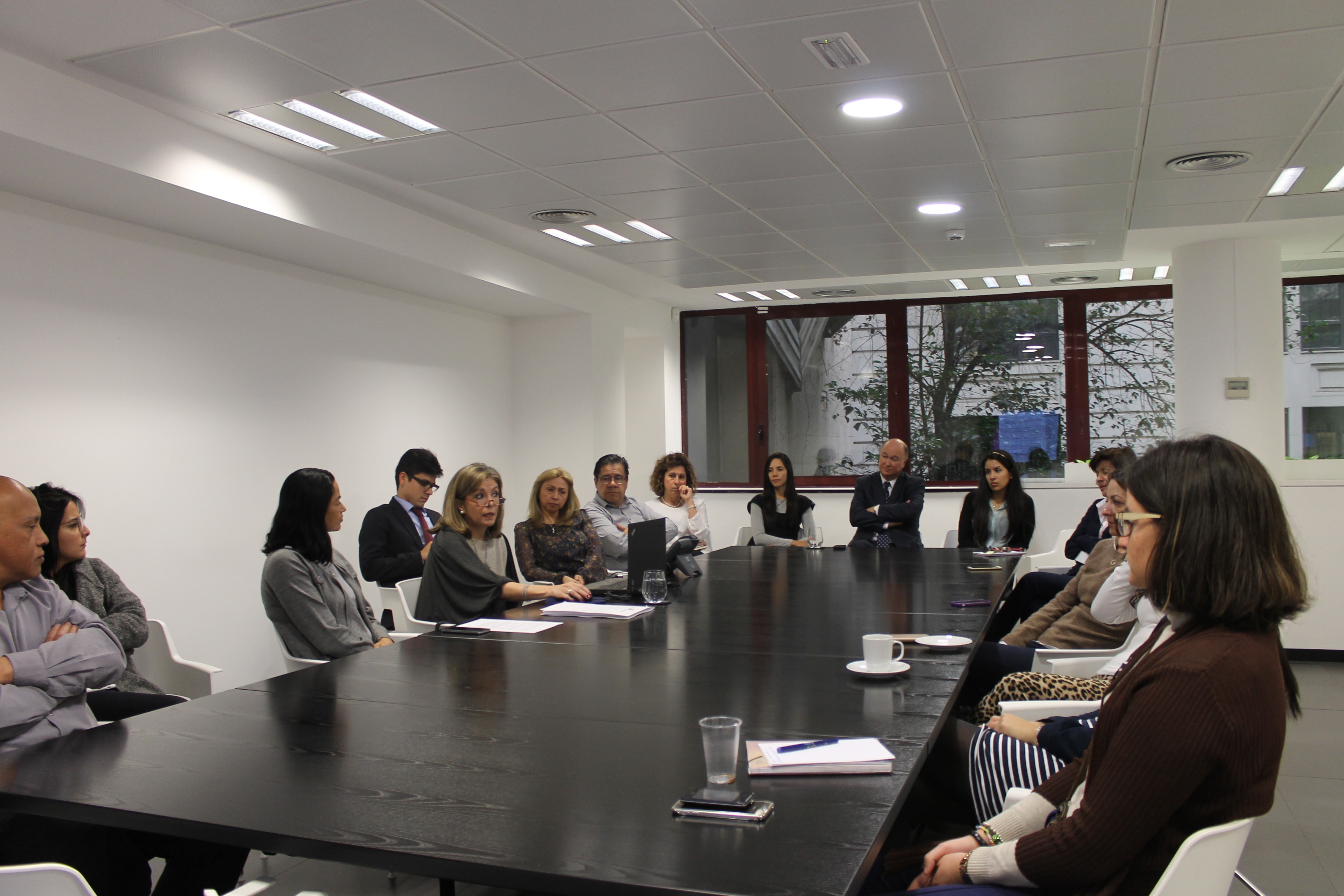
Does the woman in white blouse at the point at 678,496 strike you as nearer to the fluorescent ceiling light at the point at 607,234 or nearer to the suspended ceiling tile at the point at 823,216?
the fluorescent ceiling light at the point at 607,234

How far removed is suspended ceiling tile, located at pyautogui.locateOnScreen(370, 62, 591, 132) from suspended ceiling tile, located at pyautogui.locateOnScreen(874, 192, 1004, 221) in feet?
7.19

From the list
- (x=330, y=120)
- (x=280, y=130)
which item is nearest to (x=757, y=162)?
(x=330, y=120)

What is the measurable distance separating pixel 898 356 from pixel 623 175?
4990mm

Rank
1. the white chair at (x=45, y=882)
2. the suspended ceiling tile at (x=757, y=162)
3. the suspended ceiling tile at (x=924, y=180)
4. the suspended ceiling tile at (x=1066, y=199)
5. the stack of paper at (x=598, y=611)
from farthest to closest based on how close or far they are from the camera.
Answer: the suspended ceiling tile at (x=1066, y=199)
the suspended ceiling tile at (x=924, y=180)
the suspended ceiling tile at (x=757, y=162)
the stack of paper at (x=598, y=611)
the white chair at (x=45, y=882)

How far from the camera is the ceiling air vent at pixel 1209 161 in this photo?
14.9 ft

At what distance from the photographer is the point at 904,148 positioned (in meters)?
4.34

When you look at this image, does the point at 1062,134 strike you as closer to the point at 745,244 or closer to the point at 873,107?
the point at 873,107

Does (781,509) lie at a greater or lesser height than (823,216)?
lesser

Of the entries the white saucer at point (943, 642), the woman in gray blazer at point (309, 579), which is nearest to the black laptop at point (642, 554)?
the woman in gray blazer at point (309, 579)

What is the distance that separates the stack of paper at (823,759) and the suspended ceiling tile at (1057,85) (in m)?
2.62

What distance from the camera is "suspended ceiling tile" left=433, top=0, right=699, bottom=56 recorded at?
289 centimetres

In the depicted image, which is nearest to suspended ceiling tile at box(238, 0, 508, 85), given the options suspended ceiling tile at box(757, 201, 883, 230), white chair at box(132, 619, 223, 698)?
white chair at box(132, 619, 223, 698)

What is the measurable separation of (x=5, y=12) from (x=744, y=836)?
3.31 meters

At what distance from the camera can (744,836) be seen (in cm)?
147
